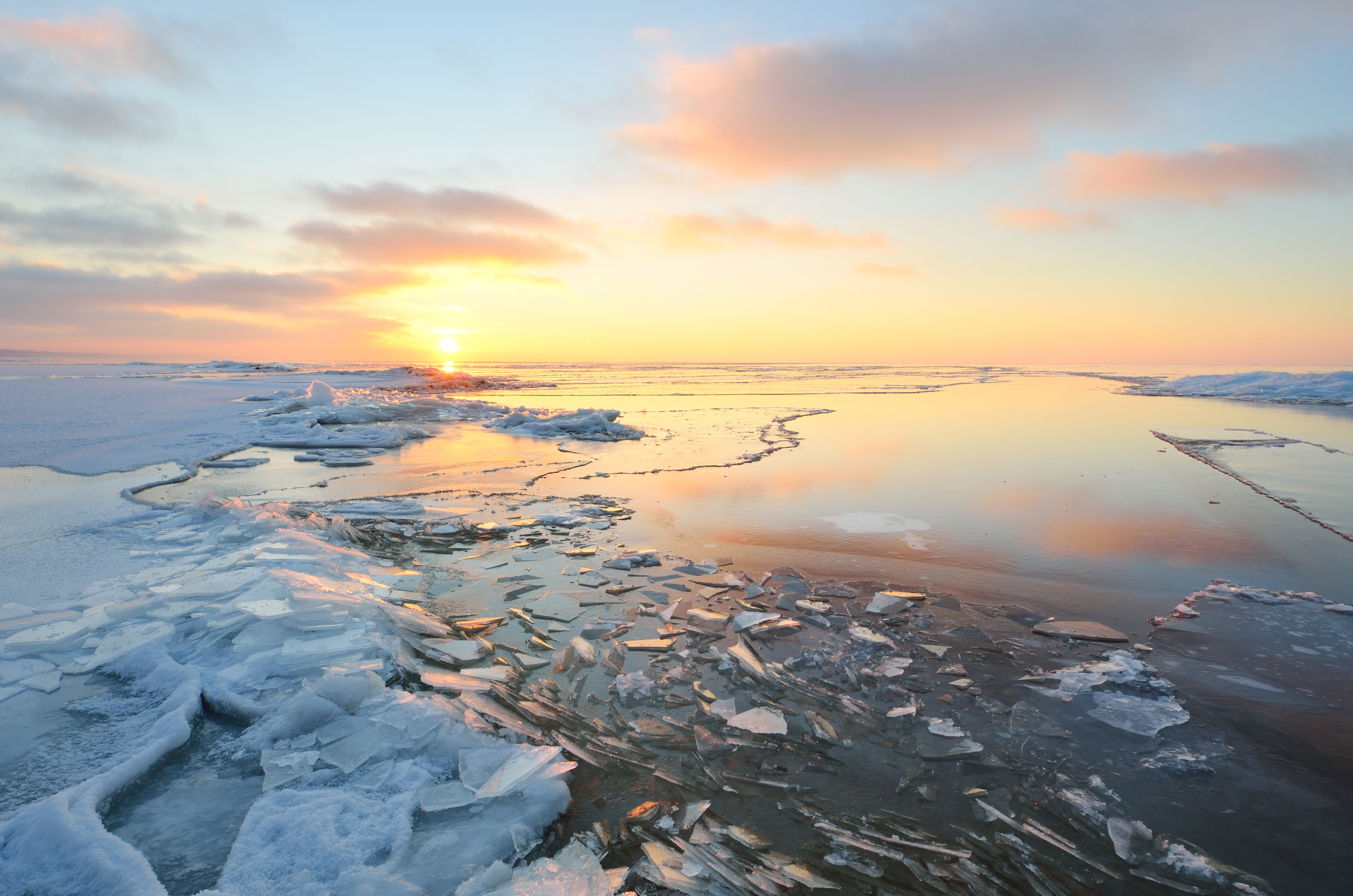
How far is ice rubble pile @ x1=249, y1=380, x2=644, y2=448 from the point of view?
1401 cm

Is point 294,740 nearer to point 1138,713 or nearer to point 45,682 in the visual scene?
point 45,682

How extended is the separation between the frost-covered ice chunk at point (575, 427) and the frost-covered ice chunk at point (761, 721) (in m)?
11.8

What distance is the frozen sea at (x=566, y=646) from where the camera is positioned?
7.81ft

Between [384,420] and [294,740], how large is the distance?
17.1m

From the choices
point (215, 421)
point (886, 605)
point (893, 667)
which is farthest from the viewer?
point (215, 421)

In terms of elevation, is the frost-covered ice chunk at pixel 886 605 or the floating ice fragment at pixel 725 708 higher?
the frost-covered ice chunk at pixel 886 605

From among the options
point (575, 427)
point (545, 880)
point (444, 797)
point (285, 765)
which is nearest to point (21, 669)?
point (285, 765)

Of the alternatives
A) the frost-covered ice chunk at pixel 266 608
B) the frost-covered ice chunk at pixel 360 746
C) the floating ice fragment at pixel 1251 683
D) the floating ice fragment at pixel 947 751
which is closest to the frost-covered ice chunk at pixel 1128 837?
the floating ice fragment at pixel 947 751

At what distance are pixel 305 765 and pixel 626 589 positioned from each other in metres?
2.91

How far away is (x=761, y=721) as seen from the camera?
3316mm

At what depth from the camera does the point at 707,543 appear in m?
6.67

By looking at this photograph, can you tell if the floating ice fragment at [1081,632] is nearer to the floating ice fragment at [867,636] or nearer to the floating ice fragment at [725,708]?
the floating ice fragment at [867,636]

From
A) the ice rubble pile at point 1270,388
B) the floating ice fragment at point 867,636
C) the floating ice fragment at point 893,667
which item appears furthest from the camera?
the ice rubble pile at point 1270,388

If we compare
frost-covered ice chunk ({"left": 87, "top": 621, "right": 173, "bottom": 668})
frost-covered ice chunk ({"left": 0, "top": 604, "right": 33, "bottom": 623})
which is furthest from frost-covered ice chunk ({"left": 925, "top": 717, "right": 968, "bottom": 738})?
frost-covered ice chunk ({"left": 0, "top": 604, "right": 33, "bottom": 623})
